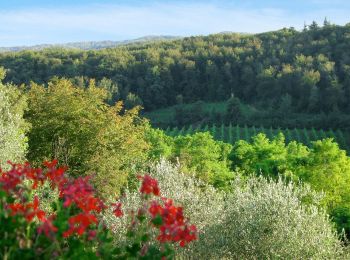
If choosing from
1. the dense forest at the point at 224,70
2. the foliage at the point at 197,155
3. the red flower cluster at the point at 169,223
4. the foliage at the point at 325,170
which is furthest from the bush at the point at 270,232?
the dense forest at the point at 224,70

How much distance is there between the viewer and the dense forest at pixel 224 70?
130500 millimetres

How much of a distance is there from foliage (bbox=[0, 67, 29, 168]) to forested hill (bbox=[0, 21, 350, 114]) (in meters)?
104

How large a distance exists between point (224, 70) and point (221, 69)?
10.1 feet

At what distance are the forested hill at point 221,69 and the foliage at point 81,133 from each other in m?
99.2

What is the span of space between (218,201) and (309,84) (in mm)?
116657

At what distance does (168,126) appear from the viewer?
122 m

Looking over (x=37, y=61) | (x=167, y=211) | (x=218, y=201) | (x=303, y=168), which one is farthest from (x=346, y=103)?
(x=167, y=211)

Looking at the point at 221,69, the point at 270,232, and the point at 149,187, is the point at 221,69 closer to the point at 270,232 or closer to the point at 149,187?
the point at 270,232

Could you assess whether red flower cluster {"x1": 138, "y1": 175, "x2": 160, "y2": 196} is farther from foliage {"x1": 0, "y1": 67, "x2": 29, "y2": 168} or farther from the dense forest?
the dense forest

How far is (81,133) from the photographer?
31078mm

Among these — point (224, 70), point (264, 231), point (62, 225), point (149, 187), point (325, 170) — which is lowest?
point (224, 70)

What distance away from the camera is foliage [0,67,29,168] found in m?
23.2

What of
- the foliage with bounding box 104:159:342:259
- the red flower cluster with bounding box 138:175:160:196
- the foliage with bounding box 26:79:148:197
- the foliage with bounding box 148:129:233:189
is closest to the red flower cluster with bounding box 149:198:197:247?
the red flower cluster with bounding box 138:175:160:196

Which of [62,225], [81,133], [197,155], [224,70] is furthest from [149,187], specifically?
[224,70]
